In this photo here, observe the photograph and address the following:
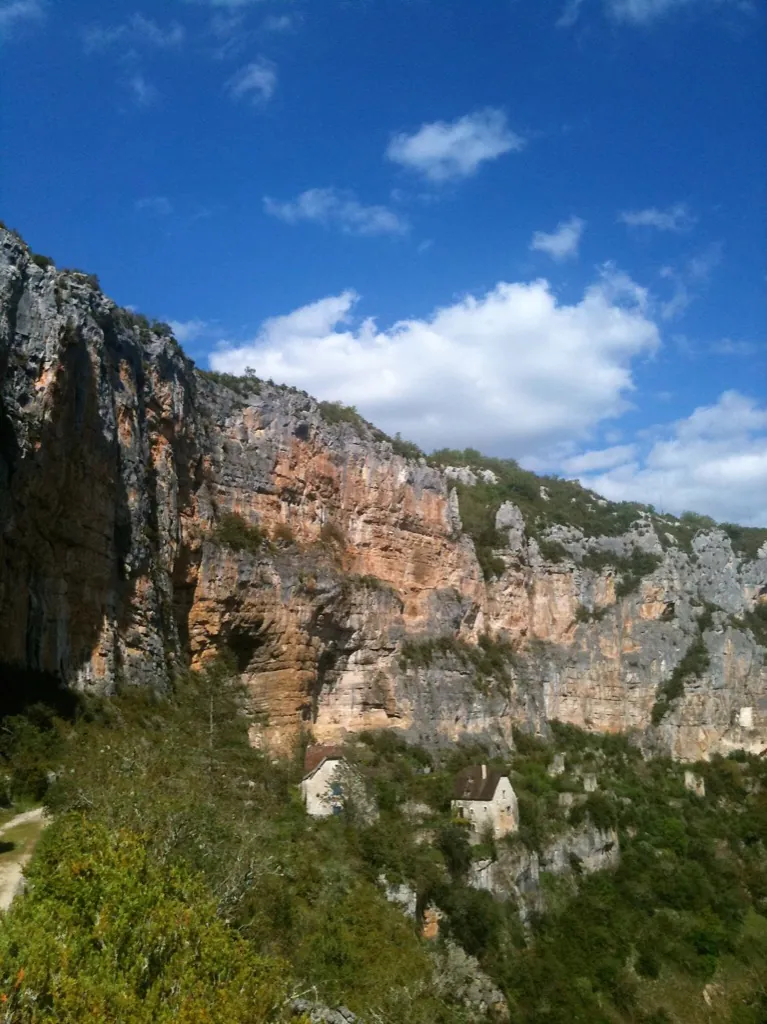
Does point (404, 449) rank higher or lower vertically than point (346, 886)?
higher

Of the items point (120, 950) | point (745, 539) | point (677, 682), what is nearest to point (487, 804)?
point (120, 950)

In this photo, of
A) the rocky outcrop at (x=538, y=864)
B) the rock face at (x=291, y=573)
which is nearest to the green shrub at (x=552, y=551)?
the rock face at (x=291, y=573)

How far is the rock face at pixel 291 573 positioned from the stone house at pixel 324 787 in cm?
361

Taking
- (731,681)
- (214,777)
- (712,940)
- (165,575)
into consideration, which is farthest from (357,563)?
(731,681)

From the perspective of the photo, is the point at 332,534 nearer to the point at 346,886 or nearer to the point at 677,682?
the point at 346,886

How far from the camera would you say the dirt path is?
10.8m

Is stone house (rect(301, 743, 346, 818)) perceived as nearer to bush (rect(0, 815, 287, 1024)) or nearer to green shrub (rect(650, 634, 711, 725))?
bush (rect(0, 815, 287, 1024))

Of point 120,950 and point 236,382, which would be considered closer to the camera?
point 120,950

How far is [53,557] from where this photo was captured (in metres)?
22.2

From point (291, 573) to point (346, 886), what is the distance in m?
16.1

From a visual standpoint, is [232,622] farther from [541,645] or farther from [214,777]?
[541,645]

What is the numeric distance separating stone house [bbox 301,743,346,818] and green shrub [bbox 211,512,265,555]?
30.5 ft

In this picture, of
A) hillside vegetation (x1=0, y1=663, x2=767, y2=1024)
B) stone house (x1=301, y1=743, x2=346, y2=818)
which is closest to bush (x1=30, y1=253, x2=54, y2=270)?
hillside vegetation (x1=0, y1=663, x2=767, y2=1024)

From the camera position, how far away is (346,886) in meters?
20.9
